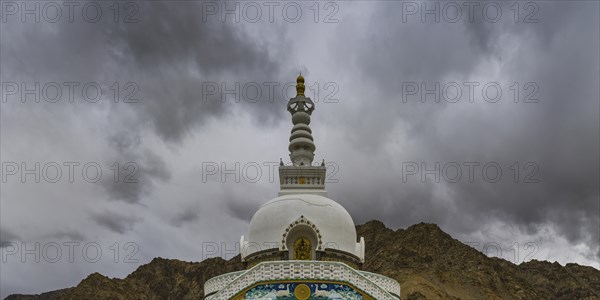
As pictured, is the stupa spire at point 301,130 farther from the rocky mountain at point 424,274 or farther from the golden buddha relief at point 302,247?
the rocky mountain at point 424,274

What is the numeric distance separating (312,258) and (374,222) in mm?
75466

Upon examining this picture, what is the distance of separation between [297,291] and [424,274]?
223ft

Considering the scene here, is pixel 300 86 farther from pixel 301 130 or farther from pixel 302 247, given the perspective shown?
pixel 302 247

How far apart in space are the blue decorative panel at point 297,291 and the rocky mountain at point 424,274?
201 feet

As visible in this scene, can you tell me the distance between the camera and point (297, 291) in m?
20.5

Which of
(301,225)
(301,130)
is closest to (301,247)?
(301,225)

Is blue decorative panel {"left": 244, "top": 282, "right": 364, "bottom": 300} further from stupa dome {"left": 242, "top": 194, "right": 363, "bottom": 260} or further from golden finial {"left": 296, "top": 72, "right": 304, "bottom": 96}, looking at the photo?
golden finial {"left": 296, "top": 72, "right": 304, "bottom": 96}

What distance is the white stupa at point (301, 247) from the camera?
20.6 meters

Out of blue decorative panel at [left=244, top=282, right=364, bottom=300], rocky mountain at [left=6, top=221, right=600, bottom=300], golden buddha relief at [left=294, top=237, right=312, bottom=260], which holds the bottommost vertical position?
blue decorative panel at [left=244, top=282, right=364, bottom=300]

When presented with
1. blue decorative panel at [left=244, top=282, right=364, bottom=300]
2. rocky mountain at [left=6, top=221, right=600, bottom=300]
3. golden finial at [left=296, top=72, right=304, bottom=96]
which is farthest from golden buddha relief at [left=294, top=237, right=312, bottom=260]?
rocky mountain at [left=6, top=221, right=600, bottom=300]

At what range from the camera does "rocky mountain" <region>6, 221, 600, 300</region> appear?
281ft

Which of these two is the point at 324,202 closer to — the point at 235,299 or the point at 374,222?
the point at 235,299

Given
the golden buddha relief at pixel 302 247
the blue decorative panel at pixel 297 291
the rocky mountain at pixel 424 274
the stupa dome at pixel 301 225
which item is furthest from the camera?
the rocky mountain at pixel 424 274

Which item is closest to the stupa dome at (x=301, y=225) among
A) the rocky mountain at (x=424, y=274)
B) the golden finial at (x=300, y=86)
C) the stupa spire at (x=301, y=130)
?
the stupa spire at (x=301, y=130)
